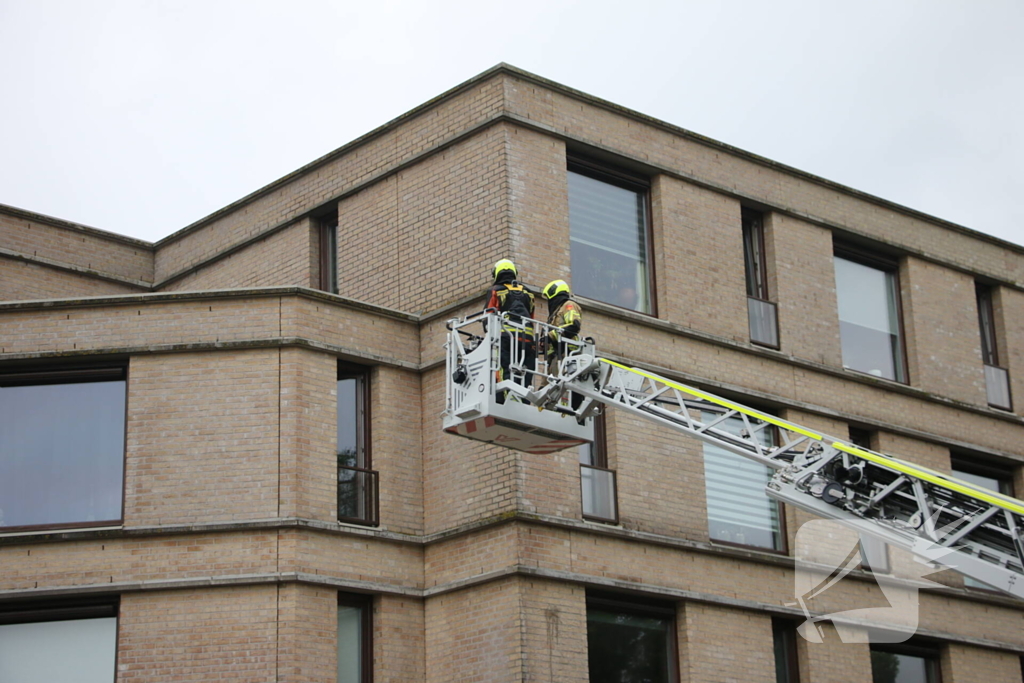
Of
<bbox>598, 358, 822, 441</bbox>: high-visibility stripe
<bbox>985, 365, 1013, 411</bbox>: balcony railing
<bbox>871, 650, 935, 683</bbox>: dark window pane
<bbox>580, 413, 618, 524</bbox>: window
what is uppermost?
<bbox>985, 365, 1013, 411</bbox>: balcony railing

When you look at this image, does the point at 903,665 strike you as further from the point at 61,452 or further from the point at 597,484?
the point at 61,452

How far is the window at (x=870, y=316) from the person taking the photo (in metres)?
26.2

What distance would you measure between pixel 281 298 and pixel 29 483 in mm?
4292

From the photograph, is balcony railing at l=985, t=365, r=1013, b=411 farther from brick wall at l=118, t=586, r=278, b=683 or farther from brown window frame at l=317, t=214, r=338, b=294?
brick wall at l=118, t=586, r=278, b=683

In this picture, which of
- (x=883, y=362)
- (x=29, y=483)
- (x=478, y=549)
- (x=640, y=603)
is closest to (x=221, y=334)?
(x=29, y=483)

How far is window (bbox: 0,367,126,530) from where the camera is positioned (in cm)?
2039

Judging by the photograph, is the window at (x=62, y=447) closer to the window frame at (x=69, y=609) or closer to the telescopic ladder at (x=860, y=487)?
the window frame at (x=69, y=609)

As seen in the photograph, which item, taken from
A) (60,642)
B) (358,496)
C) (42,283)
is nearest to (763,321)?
(358,496)

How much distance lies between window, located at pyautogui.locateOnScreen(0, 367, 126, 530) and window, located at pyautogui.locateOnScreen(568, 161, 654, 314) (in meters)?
7.05

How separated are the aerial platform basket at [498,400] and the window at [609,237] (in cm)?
543

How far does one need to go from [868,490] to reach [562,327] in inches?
163

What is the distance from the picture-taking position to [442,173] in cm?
2305

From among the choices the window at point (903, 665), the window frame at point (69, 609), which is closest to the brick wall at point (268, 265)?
the window frame at point (69, 609)

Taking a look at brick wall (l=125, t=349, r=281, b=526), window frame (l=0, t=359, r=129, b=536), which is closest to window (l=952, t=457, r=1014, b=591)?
brick wall (l=125, t=349, r=281, b=526)
